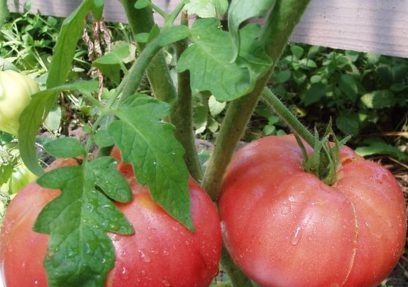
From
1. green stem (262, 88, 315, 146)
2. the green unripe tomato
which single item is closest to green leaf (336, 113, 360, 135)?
the green unripe tomato

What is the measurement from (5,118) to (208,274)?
96 cm

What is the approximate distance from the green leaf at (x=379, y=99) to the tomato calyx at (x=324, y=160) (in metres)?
1.54

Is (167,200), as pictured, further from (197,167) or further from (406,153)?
(406,153)

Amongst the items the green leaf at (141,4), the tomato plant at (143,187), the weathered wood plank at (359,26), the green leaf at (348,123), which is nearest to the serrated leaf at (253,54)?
the tomato plant at (143,187)

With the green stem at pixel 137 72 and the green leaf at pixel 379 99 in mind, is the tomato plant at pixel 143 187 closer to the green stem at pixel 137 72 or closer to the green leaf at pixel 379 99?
the green stem at pixel 137 72

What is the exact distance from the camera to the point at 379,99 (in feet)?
7.02

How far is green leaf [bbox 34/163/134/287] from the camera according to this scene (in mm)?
468

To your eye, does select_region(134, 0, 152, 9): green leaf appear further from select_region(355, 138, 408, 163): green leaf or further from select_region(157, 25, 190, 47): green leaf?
select_region(355, 138, 408, 163): green leaf

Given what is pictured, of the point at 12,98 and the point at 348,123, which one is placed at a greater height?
the point at 12,98

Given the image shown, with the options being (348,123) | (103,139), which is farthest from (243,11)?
(348,123)

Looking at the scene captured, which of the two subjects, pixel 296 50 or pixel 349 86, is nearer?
pixel 349 86

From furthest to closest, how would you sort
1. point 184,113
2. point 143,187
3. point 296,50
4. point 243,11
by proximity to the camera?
point 296,50, point 184,113, point 143,187, point 243,11

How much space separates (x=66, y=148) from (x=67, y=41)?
0.28ft

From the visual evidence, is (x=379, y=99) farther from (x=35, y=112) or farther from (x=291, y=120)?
(x=35, y=112)
